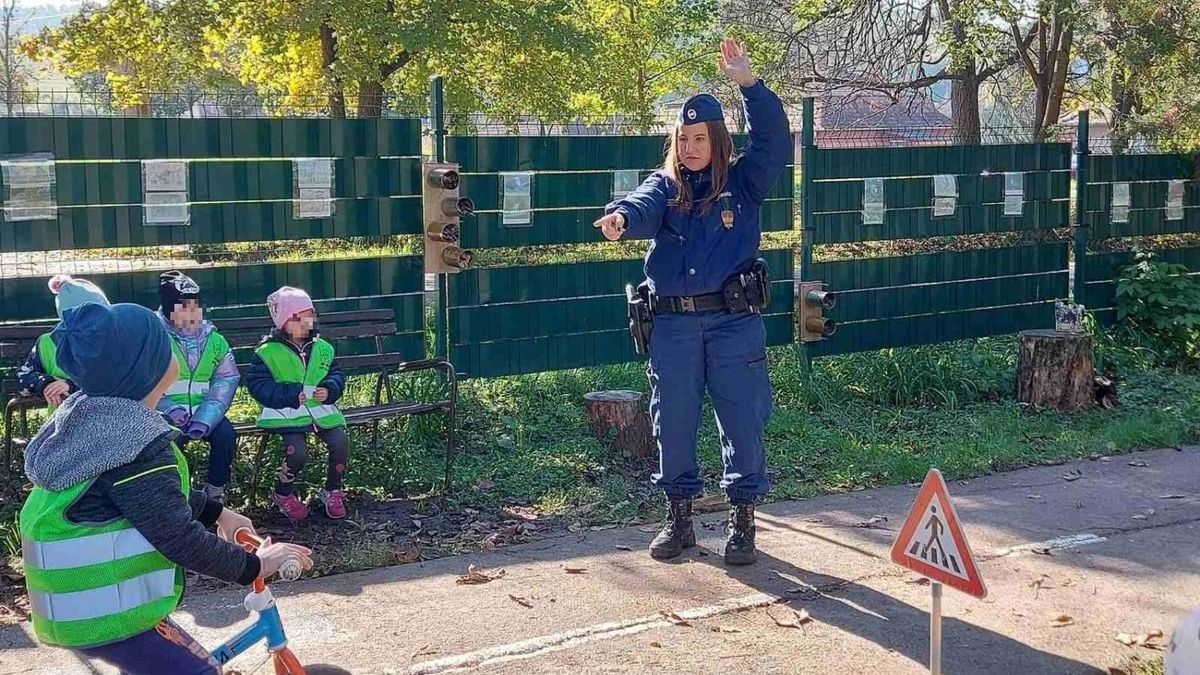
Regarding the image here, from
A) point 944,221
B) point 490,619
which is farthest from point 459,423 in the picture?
point 944,221

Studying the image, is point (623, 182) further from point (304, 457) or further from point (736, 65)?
point (304, 457)

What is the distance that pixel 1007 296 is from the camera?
1142 cm

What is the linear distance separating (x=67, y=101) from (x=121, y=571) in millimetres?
4909

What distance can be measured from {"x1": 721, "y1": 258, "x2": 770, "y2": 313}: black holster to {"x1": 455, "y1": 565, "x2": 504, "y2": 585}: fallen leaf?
5.36 ft

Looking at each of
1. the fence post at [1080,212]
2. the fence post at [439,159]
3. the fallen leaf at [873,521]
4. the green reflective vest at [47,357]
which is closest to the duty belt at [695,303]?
the fallen leaf at [873,521]

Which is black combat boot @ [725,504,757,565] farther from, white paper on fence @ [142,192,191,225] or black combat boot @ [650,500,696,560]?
white paper on fence @ [142,192,191,225]

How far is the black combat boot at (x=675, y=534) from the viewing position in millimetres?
6242

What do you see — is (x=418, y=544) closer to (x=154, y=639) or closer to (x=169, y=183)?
(x=169, y=183)

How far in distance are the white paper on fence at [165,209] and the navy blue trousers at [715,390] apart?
3132 millimetres

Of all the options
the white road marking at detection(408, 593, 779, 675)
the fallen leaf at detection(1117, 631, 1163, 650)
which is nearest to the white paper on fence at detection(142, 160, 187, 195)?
the white road marking at detection(408, 593, 779, 675)

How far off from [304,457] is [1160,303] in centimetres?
842

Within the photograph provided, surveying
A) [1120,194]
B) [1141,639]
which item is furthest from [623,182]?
[1120,194]

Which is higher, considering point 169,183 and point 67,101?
point 67,101

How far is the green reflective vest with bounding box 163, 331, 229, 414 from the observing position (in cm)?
647
